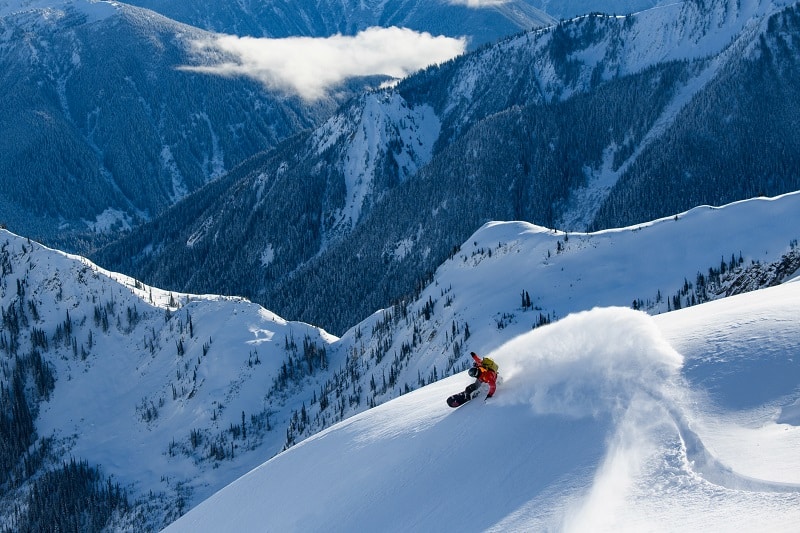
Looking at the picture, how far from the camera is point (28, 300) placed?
142 metres

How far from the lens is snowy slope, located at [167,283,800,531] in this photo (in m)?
21.0

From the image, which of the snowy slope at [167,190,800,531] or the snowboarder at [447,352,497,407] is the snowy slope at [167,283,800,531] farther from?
the snowboarder at [447,352,497,407]

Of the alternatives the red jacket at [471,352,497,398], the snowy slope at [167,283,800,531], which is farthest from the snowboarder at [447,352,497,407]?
the snowy slope at [167,283,800,531]

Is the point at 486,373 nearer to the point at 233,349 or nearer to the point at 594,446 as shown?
the point at 594,446

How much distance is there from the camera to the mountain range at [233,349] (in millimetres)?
105688

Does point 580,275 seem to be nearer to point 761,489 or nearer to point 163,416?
point 163,416

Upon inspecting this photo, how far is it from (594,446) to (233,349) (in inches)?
4191

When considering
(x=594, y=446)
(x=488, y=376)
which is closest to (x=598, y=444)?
(x=594, y=446)

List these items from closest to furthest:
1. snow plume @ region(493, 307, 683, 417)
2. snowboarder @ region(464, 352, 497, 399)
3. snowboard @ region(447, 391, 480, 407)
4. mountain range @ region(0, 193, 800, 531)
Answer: snow plume @ region(493, 307, 683, 417), snowboarder @ region(464, 352, 497, 399), snowboard @ region(447, 391, 480, 407), mountain range @ region(0, 193, 800, 531)

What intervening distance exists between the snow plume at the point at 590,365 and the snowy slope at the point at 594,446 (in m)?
0.06

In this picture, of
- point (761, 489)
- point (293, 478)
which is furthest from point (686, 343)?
point (293, 478)

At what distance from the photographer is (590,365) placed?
93.1 ft

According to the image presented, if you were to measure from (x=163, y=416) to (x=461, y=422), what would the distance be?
101941 mm

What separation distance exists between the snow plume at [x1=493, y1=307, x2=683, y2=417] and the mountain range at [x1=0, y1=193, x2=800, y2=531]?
196ft
